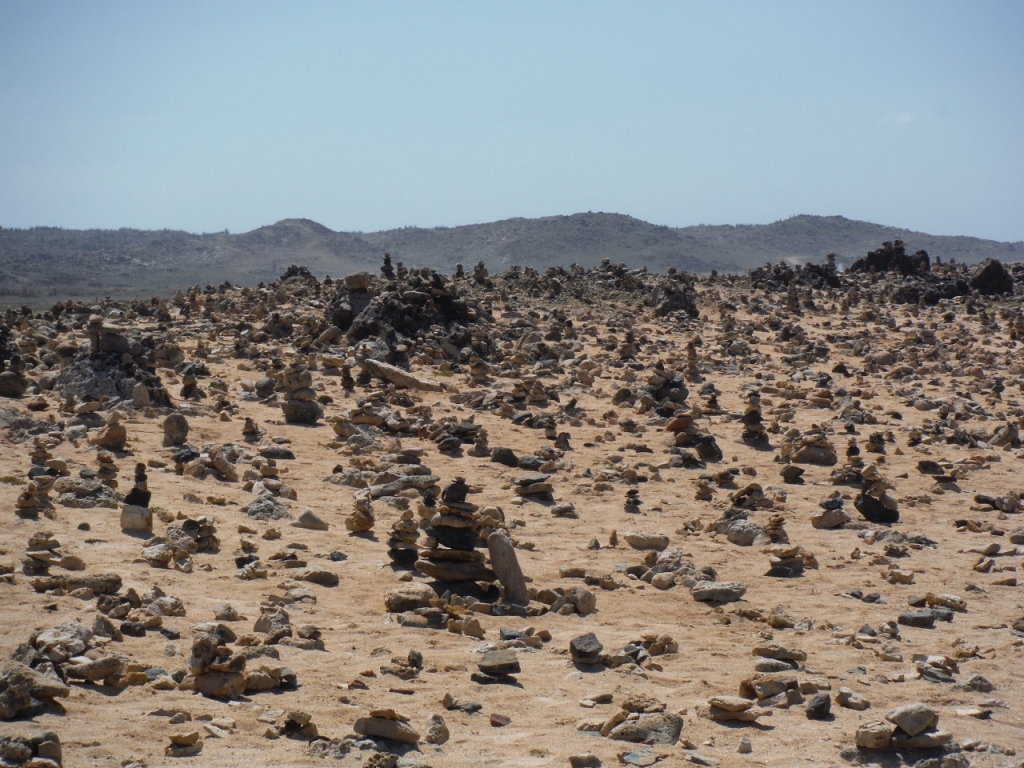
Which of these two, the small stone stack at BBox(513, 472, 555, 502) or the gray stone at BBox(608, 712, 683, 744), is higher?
the small stone stack at BBox(513, 472, 555, 502)

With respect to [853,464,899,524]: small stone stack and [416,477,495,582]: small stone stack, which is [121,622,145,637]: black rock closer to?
[416,477,495,582]: small stone stack

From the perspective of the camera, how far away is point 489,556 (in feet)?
27.9

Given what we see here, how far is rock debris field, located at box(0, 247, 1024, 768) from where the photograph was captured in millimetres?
5359

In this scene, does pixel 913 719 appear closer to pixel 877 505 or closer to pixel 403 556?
pixel 403 556

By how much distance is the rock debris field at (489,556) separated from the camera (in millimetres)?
5359

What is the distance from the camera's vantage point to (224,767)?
15.2ft

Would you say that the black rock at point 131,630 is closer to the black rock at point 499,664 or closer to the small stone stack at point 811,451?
the black rock at point 499,664

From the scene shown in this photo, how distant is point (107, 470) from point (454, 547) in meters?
3.89

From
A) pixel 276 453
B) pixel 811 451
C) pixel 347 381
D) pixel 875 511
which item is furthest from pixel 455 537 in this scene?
pixel 347 381

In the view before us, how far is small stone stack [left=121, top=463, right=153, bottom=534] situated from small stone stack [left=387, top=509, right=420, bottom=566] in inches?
78.7

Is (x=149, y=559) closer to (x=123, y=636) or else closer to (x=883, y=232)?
(x=123, y=636)

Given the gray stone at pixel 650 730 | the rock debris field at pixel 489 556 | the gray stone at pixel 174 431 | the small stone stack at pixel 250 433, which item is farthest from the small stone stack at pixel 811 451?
the gray stone at pixel 650 730

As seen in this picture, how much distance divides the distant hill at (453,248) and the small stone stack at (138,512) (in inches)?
1907

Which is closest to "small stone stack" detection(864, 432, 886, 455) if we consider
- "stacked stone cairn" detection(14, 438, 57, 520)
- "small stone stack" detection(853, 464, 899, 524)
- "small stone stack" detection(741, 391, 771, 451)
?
"small stone stack" detection(741, 391, 771, 451)
